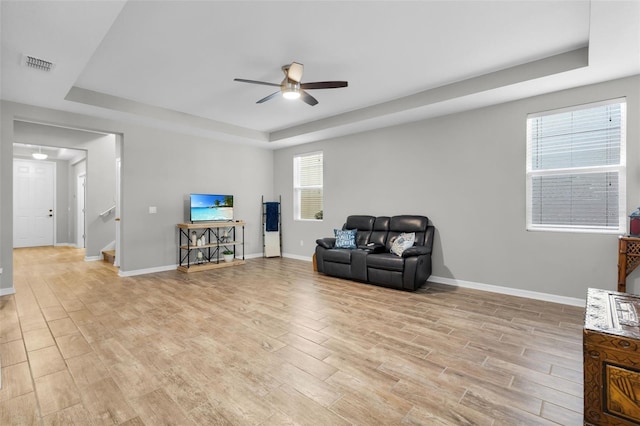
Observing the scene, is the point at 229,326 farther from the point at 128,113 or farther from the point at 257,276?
the point at 128,113

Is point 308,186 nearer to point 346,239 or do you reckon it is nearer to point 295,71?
point 346,239

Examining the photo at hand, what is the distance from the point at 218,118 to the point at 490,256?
508cm

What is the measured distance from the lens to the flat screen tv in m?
5.76

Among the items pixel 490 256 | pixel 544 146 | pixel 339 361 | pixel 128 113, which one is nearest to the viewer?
pixel 339 361

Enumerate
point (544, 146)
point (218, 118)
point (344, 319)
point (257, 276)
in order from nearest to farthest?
1. point (344, 319)
2. point (544, 146)
3. point (257, 276)
4. point (218, 118)

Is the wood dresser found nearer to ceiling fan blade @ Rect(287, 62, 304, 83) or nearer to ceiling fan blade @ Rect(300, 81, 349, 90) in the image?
ceiling fan blade @ Rect(300, 81, 349, 90)

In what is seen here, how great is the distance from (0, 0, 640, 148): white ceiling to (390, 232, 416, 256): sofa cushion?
1891 mm

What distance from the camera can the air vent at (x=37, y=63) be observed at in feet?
9.63

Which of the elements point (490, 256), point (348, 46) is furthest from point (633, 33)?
point (490, 256)

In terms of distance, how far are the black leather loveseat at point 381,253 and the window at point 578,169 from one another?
4.83 ft

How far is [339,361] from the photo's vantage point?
7.60 ft

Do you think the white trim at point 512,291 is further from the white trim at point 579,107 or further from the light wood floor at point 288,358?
the white trim at point 579,107

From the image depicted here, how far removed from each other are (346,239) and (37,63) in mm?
4419

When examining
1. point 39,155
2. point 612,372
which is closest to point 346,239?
point 612,372
